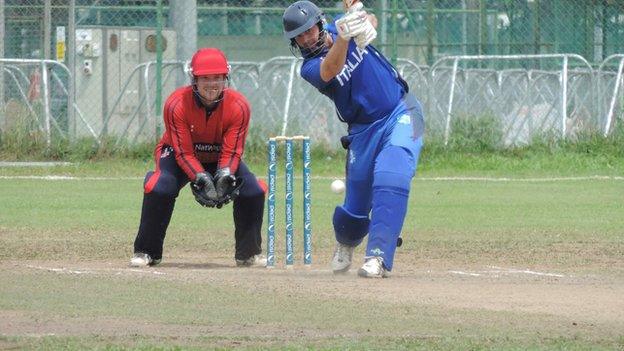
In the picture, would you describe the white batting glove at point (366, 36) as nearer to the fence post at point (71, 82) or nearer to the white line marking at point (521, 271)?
the white line marking at point (521, 271)

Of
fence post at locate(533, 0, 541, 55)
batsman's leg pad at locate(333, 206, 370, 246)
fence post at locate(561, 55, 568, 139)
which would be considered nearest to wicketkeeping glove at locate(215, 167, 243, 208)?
batsman's leg pad at locate(333, 206, 370, 246)

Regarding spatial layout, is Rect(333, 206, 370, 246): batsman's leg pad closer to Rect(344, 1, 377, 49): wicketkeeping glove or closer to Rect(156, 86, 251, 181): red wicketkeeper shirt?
Rect(156, 86, 251, 181): red wicketkeeper shirt

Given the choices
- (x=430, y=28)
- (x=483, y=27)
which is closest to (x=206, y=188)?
(x=430, y=28)

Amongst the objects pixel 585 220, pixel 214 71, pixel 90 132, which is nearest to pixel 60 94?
pixel 90 132

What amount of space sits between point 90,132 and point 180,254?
9.10m

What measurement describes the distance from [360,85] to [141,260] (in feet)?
7.27

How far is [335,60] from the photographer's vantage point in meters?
9.33

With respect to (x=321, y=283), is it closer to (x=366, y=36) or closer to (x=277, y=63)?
(x=366, y=36)

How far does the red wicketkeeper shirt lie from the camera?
10.6 m

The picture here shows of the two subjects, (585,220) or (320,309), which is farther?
(585,220)

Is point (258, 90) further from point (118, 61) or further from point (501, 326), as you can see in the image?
point (501, 326)

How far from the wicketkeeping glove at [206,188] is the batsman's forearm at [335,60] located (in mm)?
1475

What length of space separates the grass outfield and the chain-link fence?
4.27 m

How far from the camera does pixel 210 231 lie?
1373 centimetres
